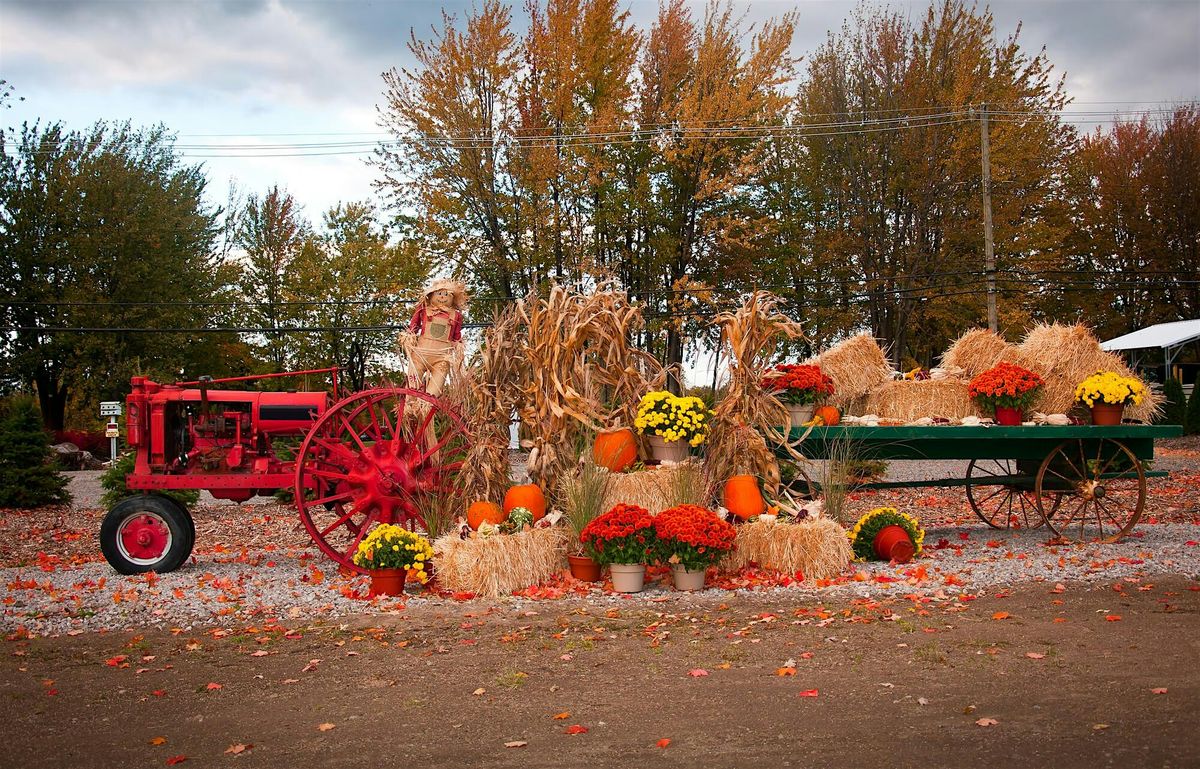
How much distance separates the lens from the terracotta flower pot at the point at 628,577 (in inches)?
314

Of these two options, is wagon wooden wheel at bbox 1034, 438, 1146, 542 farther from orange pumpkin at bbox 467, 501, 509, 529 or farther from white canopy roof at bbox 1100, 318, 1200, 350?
white canopy roof at bbox 1100, 318, 1200, 350

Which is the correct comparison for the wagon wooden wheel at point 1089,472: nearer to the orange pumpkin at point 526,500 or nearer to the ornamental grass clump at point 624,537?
the ornamental grass clump at point 624,537

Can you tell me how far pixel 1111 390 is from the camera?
9.54 metres

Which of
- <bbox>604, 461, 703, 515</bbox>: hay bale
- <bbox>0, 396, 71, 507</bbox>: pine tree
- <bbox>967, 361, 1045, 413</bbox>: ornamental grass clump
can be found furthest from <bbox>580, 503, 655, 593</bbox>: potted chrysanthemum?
<bbox>0, 396, 71, 507</bbox>: pine tree

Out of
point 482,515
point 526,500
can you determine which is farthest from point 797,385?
point 482,515

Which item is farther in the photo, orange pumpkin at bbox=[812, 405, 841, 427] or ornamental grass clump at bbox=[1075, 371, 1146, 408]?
ornamental grass clump at bbox=[1075, 371, 1146, 408]

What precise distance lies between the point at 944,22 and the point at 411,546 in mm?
25284

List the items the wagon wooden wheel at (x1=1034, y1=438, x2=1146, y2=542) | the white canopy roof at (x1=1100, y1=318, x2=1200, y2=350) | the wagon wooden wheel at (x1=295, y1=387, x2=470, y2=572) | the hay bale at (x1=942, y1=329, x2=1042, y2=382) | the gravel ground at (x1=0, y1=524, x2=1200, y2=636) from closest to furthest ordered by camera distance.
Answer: the gravel ground at (x1=0, y1=524, x2=1200, y2=636), the wagon wooden wheel at (x1=295, y1=387, x2=470, y2=572), the wagon wooden wheel at (x1=1034, y1=438, x2=1146, y2=542), the hay bale at (x1=942, y1=329, x2=1042, y2=382), the white canopy roof at (x1=1100, y1=318, x2=1200, y2=350)

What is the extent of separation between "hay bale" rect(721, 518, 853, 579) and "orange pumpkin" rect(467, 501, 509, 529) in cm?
197

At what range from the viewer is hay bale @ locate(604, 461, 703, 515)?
8648mm

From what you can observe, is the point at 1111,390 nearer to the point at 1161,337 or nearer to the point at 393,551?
the point at 393,551

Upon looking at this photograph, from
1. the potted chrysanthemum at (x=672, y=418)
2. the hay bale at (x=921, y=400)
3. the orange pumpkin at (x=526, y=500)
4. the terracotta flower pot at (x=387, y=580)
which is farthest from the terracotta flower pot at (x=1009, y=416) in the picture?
the terracotta flower pot at (x=387, y=580)

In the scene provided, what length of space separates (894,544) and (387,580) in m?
4.34

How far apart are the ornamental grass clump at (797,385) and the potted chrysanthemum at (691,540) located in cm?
177
